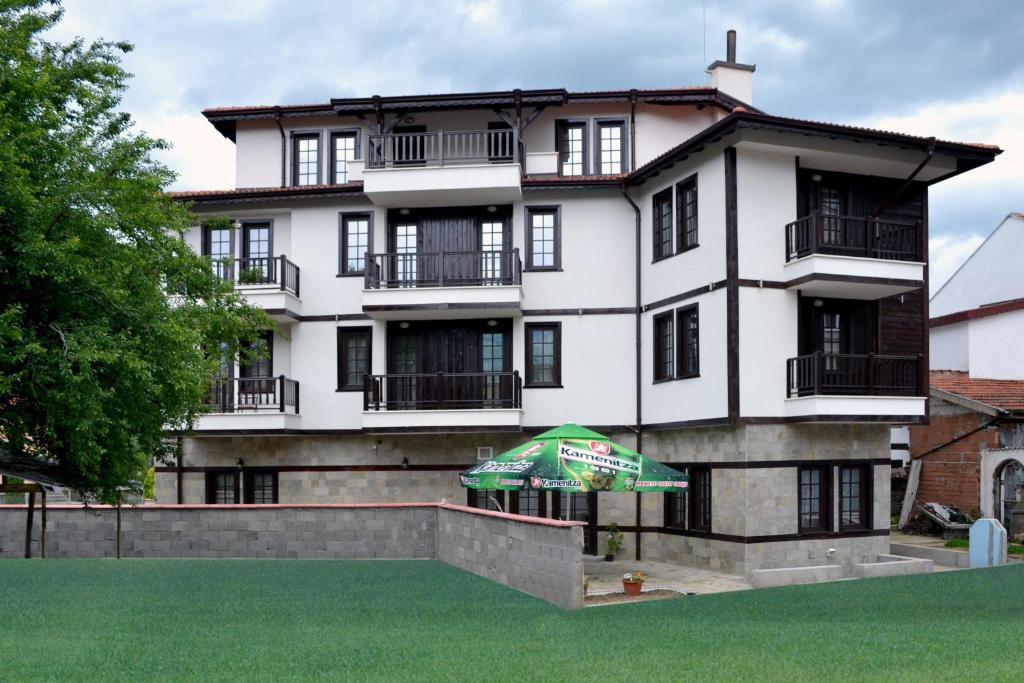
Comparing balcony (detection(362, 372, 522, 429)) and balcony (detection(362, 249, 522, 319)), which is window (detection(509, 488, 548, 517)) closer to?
balcony (detection(362, 372, 522, 429))

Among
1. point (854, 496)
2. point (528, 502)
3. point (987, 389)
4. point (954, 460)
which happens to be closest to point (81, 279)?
point (528, 502)

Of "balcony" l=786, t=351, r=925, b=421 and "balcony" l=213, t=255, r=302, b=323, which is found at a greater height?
"balcony" l=213, t=255, r=302, b=323

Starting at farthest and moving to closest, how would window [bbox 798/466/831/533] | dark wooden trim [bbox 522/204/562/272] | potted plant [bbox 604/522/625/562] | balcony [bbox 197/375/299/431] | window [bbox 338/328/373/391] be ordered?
window [bbox 338/328/373/391], dark wooden trim [bbox 522/204/562/272], balcony [bbox 197/375/299/431], potted plant [bbox 604/522/625/562], window [bbox 798/466/831/533]

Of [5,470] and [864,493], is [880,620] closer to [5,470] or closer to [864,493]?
[864,493]

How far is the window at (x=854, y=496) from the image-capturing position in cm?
2159

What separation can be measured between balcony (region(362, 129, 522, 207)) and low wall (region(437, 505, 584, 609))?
7.39m

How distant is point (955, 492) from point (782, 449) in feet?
29.3

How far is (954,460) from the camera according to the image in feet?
89.2

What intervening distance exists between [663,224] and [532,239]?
10.4 ft

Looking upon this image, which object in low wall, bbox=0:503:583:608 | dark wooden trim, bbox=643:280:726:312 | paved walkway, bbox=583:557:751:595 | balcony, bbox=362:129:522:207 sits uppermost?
balcony, bbox=362:129:522:207

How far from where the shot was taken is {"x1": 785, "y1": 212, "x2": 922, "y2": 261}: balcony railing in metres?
20.7

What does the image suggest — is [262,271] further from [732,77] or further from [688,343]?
[732,77]

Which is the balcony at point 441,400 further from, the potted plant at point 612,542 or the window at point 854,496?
the window at point 854,496

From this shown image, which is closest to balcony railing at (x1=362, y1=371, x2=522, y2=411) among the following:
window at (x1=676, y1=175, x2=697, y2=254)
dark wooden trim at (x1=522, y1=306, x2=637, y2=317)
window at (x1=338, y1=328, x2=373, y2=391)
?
window at (x1=338, y1=328, x2=373, y2=391)
